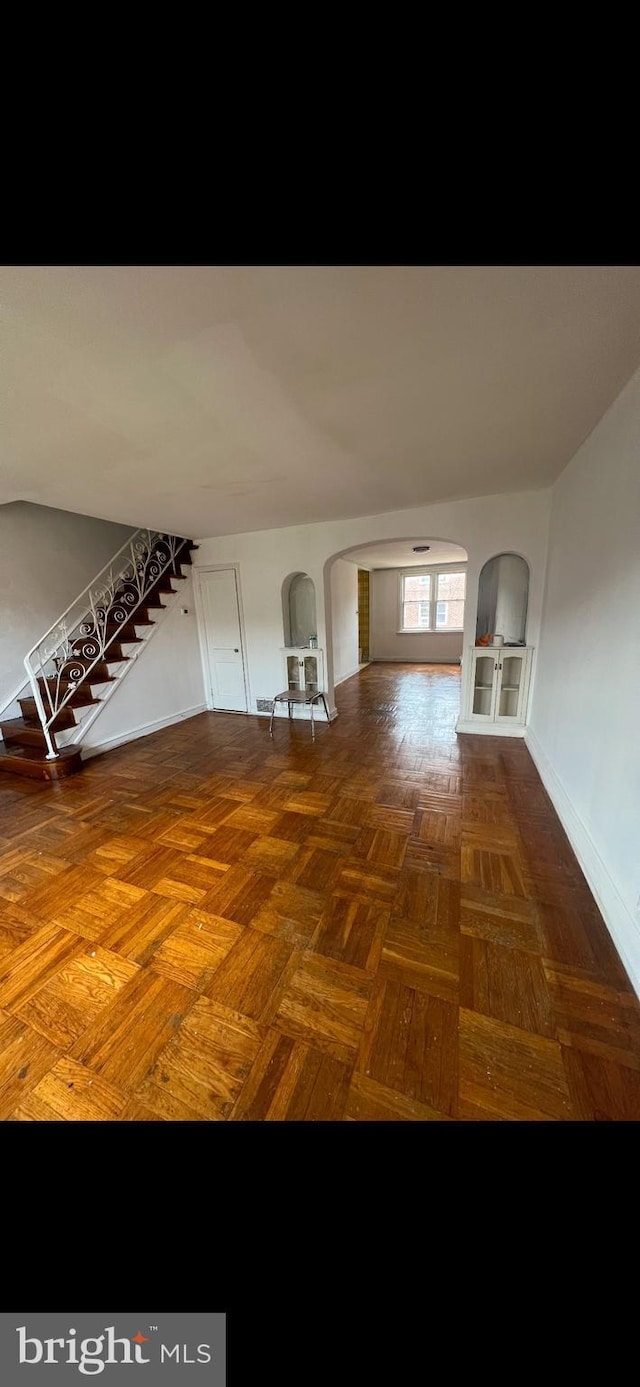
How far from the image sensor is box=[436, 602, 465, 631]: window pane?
7.92 metres

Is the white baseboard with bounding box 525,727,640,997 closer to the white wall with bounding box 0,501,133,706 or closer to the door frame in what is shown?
the door frame

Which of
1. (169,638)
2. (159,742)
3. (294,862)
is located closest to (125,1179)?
(294,862)

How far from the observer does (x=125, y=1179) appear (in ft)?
3.13

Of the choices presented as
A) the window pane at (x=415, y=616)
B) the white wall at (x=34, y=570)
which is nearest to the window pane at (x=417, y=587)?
the window pane at (x=415, y=616)

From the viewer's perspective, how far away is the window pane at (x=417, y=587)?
8.02 metres

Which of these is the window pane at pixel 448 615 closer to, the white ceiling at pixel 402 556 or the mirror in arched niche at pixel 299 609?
the white ceiling at pixel 402 556

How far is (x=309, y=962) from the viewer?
1.52 m

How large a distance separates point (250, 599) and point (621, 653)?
385cm

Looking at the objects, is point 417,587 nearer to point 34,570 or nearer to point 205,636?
point 205,636

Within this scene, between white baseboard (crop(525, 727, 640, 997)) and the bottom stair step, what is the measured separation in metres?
3.84

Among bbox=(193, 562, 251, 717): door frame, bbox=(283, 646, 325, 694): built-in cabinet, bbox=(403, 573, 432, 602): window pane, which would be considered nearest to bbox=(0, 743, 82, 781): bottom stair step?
bbox=(193, 562, 251, 717): door frame

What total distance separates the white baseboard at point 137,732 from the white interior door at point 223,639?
39 cm

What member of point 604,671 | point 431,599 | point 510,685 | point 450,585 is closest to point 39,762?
point 604,671
